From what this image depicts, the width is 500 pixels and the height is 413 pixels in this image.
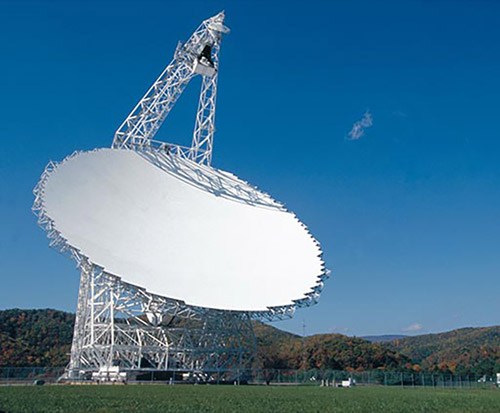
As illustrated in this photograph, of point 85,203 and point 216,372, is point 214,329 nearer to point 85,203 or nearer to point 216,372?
point 216,372

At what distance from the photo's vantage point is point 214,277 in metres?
36.8

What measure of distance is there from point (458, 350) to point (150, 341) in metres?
97.8

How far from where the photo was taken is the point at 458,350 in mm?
118938

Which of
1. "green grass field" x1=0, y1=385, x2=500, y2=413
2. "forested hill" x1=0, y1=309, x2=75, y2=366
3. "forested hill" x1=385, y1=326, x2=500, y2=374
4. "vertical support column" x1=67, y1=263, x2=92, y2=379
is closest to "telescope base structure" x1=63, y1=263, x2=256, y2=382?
"vertical support column" x1=67, y1=263, x2=92, y2=379

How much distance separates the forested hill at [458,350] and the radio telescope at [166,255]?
2101 inches

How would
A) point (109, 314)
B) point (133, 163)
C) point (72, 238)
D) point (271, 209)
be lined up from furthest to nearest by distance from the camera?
1. point (271, 209)
2. point (133, 163)
3. point (109, 314)
4. point (72, 238)

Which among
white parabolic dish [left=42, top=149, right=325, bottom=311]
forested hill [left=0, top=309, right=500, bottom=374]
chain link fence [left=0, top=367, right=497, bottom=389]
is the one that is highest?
white parabolic dish [left=42, top=149, right=325, bottom=311]

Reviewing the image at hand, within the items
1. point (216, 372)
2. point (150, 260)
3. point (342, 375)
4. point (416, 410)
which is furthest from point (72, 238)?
point (342, 375)

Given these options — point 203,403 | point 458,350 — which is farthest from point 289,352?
point 203,403

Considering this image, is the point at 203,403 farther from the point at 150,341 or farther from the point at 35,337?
the point at 35,337

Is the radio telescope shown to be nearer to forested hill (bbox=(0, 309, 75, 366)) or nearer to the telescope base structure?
the telescope base structure

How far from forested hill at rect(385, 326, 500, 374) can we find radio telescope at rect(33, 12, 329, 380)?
175 feet

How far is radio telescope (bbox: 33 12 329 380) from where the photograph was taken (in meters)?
34.3

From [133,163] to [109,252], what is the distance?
9587mm
